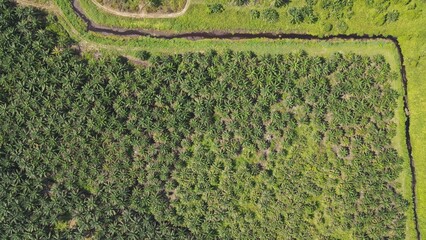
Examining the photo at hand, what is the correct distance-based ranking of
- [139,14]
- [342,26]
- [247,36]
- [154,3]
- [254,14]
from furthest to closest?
[247,36], [139,14], [342,26], [254,14], [154,3]

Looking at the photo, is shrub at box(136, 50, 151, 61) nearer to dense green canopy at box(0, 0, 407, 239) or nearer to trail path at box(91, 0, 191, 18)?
dense green canopy at box(0, 0, 407, 239)

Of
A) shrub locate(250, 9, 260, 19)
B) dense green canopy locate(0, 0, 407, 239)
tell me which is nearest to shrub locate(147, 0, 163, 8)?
dense green canopy locate(0, 0, 407, 239)

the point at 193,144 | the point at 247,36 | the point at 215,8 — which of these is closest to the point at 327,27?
the point at 247,36

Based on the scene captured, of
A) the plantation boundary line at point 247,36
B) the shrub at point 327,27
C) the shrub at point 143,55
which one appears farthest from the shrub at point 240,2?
the shrub at point 143,55

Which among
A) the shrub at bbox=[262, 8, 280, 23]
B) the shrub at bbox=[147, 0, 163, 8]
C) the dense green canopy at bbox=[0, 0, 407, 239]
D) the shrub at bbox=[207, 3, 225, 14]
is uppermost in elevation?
the shrub at bbox=[147, 0, 163, 8]

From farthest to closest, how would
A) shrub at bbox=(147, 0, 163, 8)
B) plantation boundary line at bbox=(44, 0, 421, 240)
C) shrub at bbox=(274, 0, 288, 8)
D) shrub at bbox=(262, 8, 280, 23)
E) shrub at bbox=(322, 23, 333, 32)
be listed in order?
plantation boundary line at bbox=(44, 0, 421, 240) < shrub at bbox=(322, 23, 333, 32) < shrub at bbox=(262, 8, 280, 23) < shrub at bbox=(147, 0, 163, 8) < shrub at bbox=(274, 0, 288, 8)

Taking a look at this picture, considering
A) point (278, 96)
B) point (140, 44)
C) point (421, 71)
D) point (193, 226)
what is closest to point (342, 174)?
point (278, 96)

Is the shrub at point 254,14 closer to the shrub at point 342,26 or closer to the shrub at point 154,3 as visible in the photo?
the shrub at point 342,26

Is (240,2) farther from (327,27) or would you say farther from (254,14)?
(327,27)
